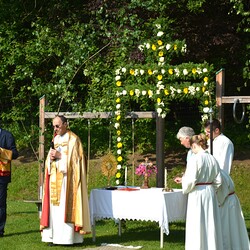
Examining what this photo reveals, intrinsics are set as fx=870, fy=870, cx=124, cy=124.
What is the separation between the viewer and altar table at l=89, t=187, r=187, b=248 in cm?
1249

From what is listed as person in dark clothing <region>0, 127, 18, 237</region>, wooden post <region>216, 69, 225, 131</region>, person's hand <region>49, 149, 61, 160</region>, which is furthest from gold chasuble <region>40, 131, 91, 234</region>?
wooden post <region>216, 69, 225, 131</region>

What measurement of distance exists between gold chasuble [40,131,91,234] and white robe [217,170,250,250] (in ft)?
7.40

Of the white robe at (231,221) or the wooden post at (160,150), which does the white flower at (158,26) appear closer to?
the wooden post at (160,150)

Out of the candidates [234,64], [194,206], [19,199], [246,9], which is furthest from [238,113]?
[194,206]

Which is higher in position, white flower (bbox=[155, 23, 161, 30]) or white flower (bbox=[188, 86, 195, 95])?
white flower (bbox=[155, 23, 161, 30])

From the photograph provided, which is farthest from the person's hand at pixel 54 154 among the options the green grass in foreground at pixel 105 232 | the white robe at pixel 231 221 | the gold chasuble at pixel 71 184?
the white robe at pixel 231 221

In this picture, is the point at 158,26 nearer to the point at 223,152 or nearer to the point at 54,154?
the point at 54,154

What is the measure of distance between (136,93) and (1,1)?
11305 millimetres

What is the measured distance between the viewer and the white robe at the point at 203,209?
11078mm

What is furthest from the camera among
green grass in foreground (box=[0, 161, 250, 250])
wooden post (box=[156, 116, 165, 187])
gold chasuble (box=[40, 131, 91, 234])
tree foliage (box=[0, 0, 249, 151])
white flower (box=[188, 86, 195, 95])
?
tree foliage (box=[0, 0, 249, 151])

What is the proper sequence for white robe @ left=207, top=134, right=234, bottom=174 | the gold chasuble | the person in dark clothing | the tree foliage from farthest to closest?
the tree foliage, the person in dark clothing, the gold chasuble, white robe @ left=207, top=134, right=234, bottom=174

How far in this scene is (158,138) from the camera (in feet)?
47.8

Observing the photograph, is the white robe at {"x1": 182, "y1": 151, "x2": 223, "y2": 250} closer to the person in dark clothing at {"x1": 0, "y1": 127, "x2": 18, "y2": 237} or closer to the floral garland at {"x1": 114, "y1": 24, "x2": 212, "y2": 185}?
the floral garland at {"x1": 114, "y1": 24, "x2": 212, "y2": 185}

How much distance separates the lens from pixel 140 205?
41.9ft
